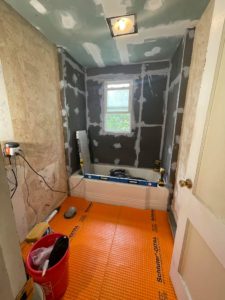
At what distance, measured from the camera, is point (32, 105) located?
1588 mm

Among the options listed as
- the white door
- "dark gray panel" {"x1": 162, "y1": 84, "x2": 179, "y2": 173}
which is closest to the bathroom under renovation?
the white door

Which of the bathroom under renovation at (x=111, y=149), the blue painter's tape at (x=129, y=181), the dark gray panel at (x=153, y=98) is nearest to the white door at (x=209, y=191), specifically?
the bathroom under renovation at (x=111, y=149)

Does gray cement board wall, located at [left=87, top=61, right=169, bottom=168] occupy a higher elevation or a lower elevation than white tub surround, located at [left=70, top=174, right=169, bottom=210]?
higher

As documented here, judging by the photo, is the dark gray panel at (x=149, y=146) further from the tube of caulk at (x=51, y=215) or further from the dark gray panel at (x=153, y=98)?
the tube of caulk at (x=51, y=215)

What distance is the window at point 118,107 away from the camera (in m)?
2.72

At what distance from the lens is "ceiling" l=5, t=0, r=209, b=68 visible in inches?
49.3

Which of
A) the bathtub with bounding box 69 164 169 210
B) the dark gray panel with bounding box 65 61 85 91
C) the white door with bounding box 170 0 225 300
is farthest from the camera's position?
the dark gray panel with bounding box 65 61 85 91

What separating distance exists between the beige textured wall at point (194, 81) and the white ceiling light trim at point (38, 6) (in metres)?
1.54

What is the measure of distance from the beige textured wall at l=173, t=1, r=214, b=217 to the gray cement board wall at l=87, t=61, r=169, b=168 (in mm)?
959

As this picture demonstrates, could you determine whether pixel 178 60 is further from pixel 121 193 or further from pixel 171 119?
pixel 121 193

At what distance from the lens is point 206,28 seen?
129 centimetres

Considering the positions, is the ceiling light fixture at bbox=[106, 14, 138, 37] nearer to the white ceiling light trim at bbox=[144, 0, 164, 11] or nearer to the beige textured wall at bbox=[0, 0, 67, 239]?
the white ceiling light trim at bbox=[144, 0, 164, 11]

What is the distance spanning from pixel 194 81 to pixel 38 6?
1700mm

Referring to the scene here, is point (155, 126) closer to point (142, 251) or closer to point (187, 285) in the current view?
point (142, 251)
